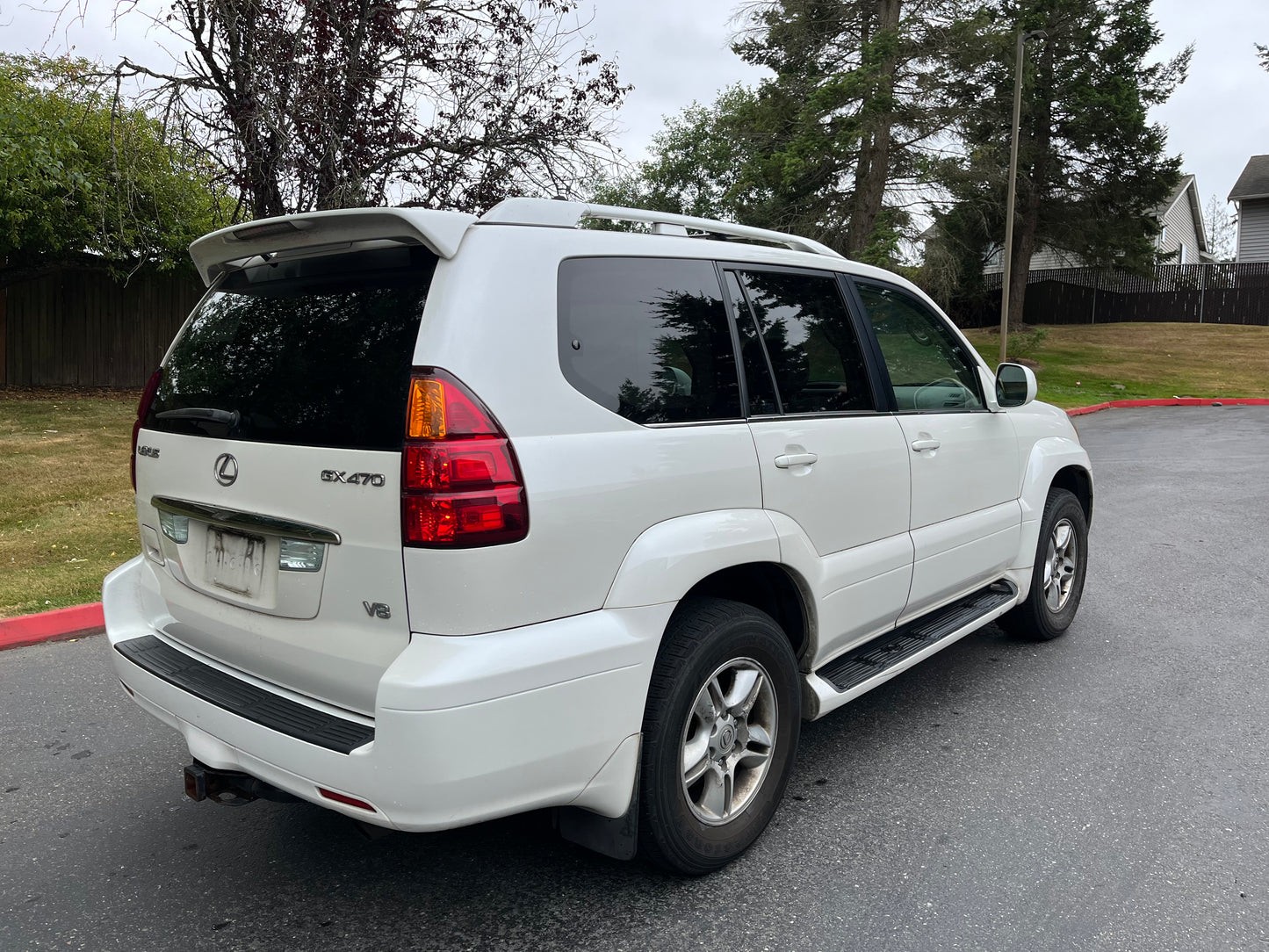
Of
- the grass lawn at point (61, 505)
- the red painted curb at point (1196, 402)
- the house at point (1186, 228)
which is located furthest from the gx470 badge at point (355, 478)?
the house at point (1186, 228)

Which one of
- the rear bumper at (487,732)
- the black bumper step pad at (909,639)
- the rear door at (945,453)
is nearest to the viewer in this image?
the rear bumper at (487,732)

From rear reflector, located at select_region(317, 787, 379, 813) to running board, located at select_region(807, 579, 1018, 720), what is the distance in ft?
5.10

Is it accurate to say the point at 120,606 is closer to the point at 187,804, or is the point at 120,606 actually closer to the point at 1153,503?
the point at 187,804

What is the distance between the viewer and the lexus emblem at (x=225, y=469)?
2.66 metres

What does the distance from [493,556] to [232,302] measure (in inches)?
55.2

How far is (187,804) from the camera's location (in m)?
3.43

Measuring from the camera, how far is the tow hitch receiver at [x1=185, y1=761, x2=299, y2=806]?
2617mm

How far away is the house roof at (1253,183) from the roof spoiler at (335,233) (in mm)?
46731

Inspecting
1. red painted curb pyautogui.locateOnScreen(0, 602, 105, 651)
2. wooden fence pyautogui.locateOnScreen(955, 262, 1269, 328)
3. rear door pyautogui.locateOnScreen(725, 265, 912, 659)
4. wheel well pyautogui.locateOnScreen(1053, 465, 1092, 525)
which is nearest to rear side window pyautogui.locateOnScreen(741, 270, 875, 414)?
rear door pyautogui.locateOnScreen(725, 265, 912, 659)

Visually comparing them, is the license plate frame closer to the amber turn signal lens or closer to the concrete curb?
the amber turn signal lens

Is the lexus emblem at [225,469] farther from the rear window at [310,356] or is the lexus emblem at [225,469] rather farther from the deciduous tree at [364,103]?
the deciduous tree at [364,103]

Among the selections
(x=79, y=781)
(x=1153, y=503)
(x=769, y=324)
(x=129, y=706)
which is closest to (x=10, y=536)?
(x=129, y=706)

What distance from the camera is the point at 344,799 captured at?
231cm

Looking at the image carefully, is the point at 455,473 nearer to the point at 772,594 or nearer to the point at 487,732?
the point at 487,732
